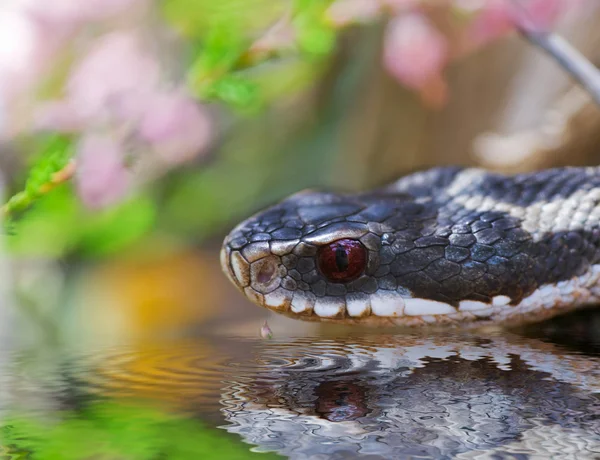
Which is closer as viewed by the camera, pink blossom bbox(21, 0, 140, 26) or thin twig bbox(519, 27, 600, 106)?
thin twig bbox(519, 27, 600, 106)

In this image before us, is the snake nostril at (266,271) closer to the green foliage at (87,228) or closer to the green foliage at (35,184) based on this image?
the green foliage at (35,184)

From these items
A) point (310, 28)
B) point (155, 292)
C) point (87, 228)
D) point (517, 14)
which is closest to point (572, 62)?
point (517, 14)

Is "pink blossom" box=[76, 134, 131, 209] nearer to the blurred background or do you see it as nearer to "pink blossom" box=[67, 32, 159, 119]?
the blurred background

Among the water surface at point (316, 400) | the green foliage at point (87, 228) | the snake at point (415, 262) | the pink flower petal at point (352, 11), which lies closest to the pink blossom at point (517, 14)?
the pink flower petal at point (352, 11)

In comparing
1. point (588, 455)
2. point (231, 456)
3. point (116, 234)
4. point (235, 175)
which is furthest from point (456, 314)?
point (235, 175)

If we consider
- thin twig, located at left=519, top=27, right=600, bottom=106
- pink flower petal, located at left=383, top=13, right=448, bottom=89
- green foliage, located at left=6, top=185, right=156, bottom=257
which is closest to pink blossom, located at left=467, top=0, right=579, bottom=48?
thin twig, located at left=519, top=27, right=600, bottom=106

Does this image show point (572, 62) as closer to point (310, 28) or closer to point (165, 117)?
point (310, 28)

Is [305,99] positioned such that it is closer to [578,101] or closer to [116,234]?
[116,234]
